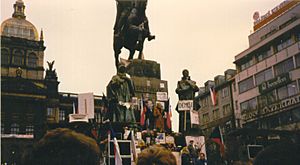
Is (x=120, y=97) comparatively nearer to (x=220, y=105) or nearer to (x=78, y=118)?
(x=78, y=118)

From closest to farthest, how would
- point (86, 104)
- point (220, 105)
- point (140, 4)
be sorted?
point (86, 104), point (140, 4), point (220, 105)

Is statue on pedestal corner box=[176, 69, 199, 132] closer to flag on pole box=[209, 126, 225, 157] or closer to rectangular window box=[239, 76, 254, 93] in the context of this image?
flag on pole box=[209, 126, 225, 157]

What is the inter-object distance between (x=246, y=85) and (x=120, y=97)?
4221 cm

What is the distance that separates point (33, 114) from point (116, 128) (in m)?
55.1

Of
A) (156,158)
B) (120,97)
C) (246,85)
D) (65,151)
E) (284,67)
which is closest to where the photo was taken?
(65,151)

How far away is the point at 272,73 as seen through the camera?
158 feet

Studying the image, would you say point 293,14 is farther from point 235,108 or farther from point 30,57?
point 30,57

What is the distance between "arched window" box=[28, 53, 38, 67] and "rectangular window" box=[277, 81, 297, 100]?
43.8 metres

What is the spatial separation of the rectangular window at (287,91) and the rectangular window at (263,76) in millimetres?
2781

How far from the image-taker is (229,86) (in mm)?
66750

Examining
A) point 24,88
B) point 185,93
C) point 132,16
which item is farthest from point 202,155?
point 24,88

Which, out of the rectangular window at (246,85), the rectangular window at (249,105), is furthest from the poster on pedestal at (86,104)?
the rectangular window at (246,85)

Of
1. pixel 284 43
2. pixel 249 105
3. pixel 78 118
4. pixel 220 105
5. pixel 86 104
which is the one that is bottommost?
pixel 78 118

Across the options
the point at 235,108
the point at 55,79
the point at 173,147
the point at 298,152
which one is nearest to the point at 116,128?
the point at 173,147
